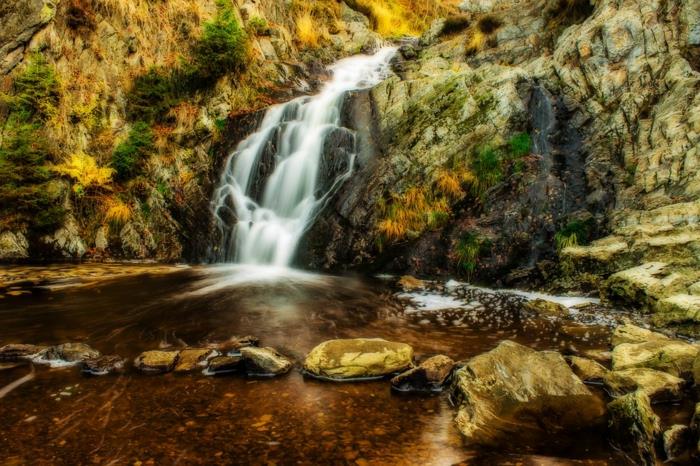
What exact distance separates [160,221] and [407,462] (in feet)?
37.5

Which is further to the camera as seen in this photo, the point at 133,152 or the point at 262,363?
the point at 133,152

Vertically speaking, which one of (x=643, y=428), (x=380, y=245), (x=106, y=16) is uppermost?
(x=106, y=16)

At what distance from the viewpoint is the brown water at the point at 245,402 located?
3084 mm

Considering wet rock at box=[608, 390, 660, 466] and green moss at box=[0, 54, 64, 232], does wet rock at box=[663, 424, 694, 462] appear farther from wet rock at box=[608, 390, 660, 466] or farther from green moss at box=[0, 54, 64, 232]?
green moss at box=[0, 54, 64, 232]

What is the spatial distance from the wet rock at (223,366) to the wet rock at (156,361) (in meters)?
0.40

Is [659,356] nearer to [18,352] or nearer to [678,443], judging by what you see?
[678,443]

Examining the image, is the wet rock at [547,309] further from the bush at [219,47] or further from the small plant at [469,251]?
the bush at [219,47]

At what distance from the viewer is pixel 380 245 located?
9852 millimetres

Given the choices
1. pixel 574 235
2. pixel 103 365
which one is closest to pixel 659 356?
pixel 574 235

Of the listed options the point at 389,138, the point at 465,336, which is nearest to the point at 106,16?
the point at 389,138

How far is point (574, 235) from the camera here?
830 centimetres

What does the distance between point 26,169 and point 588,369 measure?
519 inches

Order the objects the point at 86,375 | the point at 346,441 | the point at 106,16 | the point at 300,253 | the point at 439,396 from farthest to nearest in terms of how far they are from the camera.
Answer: the point at 106,16
the point at 300,253
the point at 86,375
the point at 439,396
the point at 346,441

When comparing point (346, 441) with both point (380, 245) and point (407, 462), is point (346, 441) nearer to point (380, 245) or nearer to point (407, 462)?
point (407, 462)
